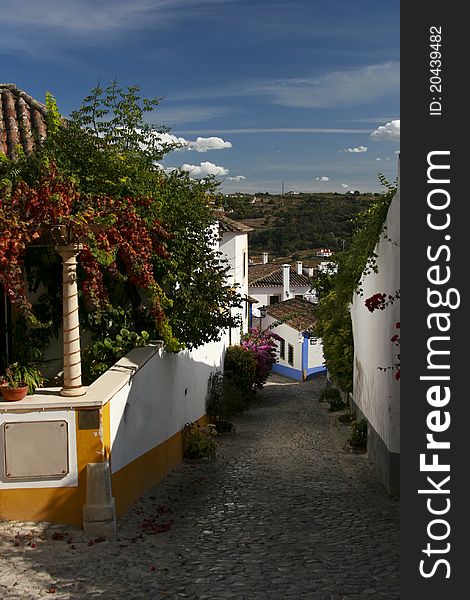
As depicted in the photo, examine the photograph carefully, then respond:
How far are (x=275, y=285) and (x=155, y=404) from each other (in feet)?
147

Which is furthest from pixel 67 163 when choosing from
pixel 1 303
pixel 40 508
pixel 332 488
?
pixel 332 488

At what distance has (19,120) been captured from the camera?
1245cm

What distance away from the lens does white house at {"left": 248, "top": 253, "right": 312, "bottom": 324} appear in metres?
53.4

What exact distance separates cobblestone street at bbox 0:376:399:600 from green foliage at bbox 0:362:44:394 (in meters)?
1.40

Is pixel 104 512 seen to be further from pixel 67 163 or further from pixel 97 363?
pixel 67 163

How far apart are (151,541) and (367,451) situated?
5801mm

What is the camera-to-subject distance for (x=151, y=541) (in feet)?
22.9

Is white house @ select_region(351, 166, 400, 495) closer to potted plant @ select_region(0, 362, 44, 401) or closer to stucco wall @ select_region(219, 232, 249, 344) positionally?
potted plant @ select_region(0, 362, 44, 401)

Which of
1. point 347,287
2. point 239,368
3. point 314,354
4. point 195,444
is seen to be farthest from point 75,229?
point 314,354

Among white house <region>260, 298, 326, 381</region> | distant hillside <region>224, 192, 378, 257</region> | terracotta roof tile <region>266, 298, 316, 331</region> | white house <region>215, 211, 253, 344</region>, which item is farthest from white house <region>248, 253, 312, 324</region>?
white house <region>215, 211, 253, 344</region>

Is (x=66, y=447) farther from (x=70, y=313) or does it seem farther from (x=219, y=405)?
(x=219, y=405)

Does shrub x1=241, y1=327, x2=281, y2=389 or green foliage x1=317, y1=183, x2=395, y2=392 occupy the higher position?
green foliage x1=317, y1=183, x2=395, y2=392

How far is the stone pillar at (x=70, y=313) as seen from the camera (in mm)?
7363

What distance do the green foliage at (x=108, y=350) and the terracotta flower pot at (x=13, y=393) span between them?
1.93m
